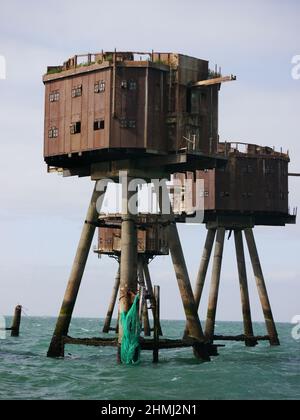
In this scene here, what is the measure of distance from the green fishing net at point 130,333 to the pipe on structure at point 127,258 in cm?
21

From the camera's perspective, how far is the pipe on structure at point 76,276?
43.1m

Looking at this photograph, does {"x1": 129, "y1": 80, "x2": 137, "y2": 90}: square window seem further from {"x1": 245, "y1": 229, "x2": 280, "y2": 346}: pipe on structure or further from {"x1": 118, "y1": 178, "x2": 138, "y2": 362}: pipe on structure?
{"x1": 245, "y1": 229, "x2": 280, "y2": 346}: pipe on structure

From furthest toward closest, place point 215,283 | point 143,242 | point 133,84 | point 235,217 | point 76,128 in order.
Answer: point 143,242
point 235,217
point 215,283
point 76,128
point 133,84

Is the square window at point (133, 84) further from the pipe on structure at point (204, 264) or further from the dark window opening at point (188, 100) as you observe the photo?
the pipe on structure at point (204, 264)

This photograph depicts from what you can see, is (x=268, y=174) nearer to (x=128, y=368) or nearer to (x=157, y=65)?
(x=157, y=65)

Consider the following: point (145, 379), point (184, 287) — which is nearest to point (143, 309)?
point (184, 287)

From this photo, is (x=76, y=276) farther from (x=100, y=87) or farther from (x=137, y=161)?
(x=100, y=87)

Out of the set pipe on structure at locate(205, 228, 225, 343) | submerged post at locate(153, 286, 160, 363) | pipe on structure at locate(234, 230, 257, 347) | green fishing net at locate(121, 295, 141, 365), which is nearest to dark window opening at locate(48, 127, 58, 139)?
submerged post at locate(153, 286, 160, 363)

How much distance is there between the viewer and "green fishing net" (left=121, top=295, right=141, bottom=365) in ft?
131

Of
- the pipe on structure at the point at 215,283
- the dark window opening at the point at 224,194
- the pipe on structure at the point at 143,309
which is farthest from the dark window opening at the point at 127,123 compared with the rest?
the pipe on structure at the point at 143,309

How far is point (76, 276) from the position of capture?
4328cm

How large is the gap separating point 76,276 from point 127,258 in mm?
3555

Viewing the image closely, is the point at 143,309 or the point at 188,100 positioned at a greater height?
the point at 188,100
